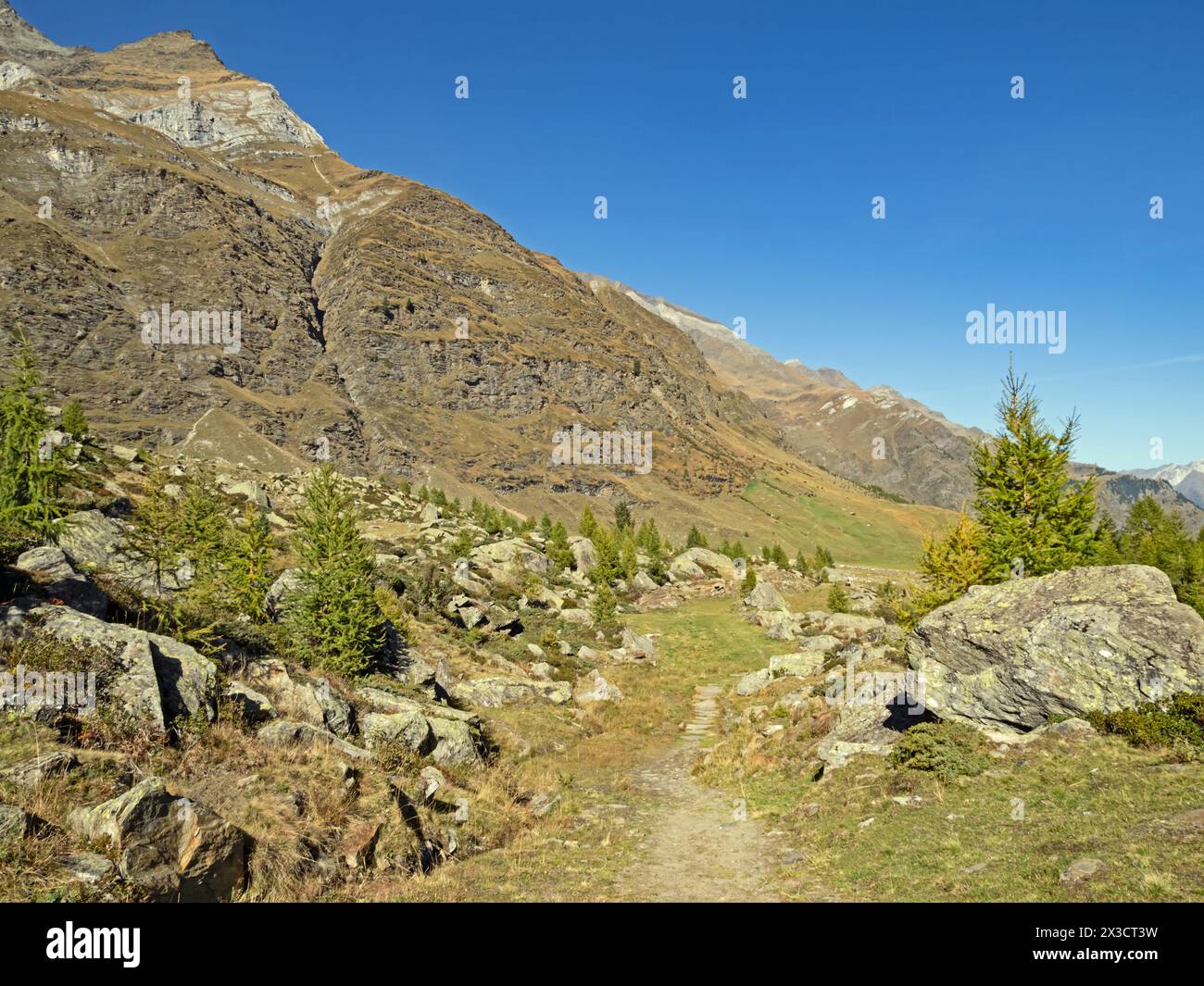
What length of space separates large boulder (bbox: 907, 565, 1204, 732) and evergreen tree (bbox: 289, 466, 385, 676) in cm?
1898

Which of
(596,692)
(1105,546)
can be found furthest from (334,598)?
(1105,546)

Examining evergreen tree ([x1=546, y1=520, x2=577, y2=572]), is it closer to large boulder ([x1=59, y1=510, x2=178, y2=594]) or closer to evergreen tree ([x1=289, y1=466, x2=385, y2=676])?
evergreen tree ([x1=289, y1=466, x2=385, y2=676])

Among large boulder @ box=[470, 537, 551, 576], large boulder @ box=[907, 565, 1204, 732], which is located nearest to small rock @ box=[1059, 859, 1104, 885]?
large boulder @ box=[907, 565, 1204, 732]

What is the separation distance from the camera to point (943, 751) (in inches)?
636

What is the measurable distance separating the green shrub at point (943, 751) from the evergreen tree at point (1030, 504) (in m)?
12.4

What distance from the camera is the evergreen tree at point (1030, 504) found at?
26234 millimetres

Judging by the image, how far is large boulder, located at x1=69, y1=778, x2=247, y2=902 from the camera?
9086 millimetres

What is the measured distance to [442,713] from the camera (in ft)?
71.0

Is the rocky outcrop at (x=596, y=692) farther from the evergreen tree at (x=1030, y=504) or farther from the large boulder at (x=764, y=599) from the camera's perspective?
the large boulder at (x=764, y=599)

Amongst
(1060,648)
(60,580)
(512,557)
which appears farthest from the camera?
(512,557)

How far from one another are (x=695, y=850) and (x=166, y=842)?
11217 mm

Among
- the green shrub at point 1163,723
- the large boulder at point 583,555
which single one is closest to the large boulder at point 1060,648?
the green shrub at point 1163,723

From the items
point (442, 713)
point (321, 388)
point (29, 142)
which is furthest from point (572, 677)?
point (29, 142)

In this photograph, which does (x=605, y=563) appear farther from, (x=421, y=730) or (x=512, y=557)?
(x=421, y=730)
